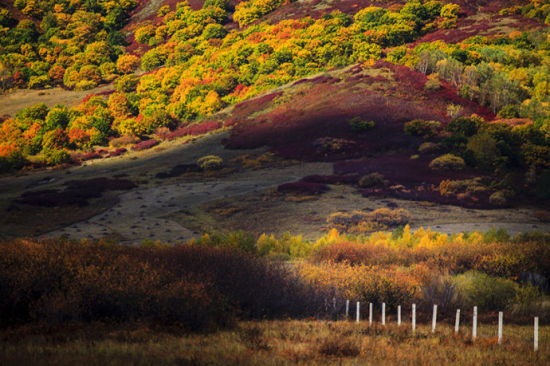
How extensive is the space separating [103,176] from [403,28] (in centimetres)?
5920

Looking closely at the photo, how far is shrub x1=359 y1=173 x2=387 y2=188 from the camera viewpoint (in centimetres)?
2883

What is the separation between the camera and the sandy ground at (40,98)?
69062 mm

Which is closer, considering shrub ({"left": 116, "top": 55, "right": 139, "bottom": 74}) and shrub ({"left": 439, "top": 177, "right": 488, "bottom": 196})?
shrub ({"left": 439, "top": 177, "right": 488, "bottom": 196})

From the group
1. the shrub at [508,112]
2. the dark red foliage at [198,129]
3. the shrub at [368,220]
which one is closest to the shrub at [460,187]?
the shrub at [368,220]

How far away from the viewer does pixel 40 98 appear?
72.8 metres

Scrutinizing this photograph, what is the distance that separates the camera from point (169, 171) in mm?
36812

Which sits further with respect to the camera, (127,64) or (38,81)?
(127,64)

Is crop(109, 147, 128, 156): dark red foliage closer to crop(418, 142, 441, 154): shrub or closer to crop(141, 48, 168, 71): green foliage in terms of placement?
crop(418, 142, 441, 154): shrub

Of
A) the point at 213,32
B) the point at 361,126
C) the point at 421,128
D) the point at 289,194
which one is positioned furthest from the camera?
the point at 213,32


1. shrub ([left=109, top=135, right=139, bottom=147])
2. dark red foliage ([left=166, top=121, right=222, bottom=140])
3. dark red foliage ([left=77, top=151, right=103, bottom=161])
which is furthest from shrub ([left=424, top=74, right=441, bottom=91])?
dark red foliage ([left=77, top=151, right=103, bottom=161])

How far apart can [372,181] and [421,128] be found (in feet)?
37.6

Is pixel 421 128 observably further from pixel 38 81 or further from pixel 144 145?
pixel 38 81

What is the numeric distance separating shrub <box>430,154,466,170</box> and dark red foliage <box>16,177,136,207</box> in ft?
70.6

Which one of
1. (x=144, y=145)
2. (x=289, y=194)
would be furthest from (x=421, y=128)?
(x=144, y=145)
